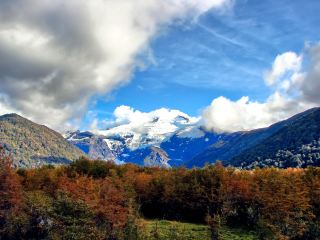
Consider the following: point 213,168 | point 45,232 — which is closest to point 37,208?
point 45,232

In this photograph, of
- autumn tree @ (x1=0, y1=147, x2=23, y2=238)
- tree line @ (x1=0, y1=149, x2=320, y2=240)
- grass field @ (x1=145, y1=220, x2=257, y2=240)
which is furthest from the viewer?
autumn tree @ (x1=0, y1=147, x2=23, y2=238)

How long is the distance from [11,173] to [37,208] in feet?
81.0

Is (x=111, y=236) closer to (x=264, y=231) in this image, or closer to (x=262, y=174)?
(x=264, y=231)

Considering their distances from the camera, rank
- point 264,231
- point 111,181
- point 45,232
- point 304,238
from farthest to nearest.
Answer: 1. point 111,181
2. point 45,232
3. point 304,238
4. point 264,231

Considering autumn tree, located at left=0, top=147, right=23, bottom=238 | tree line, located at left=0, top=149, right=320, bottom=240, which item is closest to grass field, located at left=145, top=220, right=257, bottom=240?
tree line, located at left=0, top=149, right=320, bottom=240

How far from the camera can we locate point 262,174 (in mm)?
127062

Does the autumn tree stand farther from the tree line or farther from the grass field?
the grass field

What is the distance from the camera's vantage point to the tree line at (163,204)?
302 feet

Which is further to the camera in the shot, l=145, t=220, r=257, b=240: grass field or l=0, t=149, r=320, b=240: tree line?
l=145, t=220, r=257, b=240: grass field

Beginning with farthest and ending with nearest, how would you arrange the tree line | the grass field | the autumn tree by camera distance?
the autumn tree < the grass field < the tree line

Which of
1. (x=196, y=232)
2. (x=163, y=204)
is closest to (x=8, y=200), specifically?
(x=163, y=204)

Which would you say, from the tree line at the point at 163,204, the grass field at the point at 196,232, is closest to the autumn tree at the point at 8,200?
the tree line at the point at 163,204

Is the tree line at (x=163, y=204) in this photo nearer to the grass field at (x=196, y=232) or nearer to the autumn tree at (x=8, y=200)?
the autumn tree at (x=8, y=200)

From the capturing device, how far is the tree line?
3625 inches
